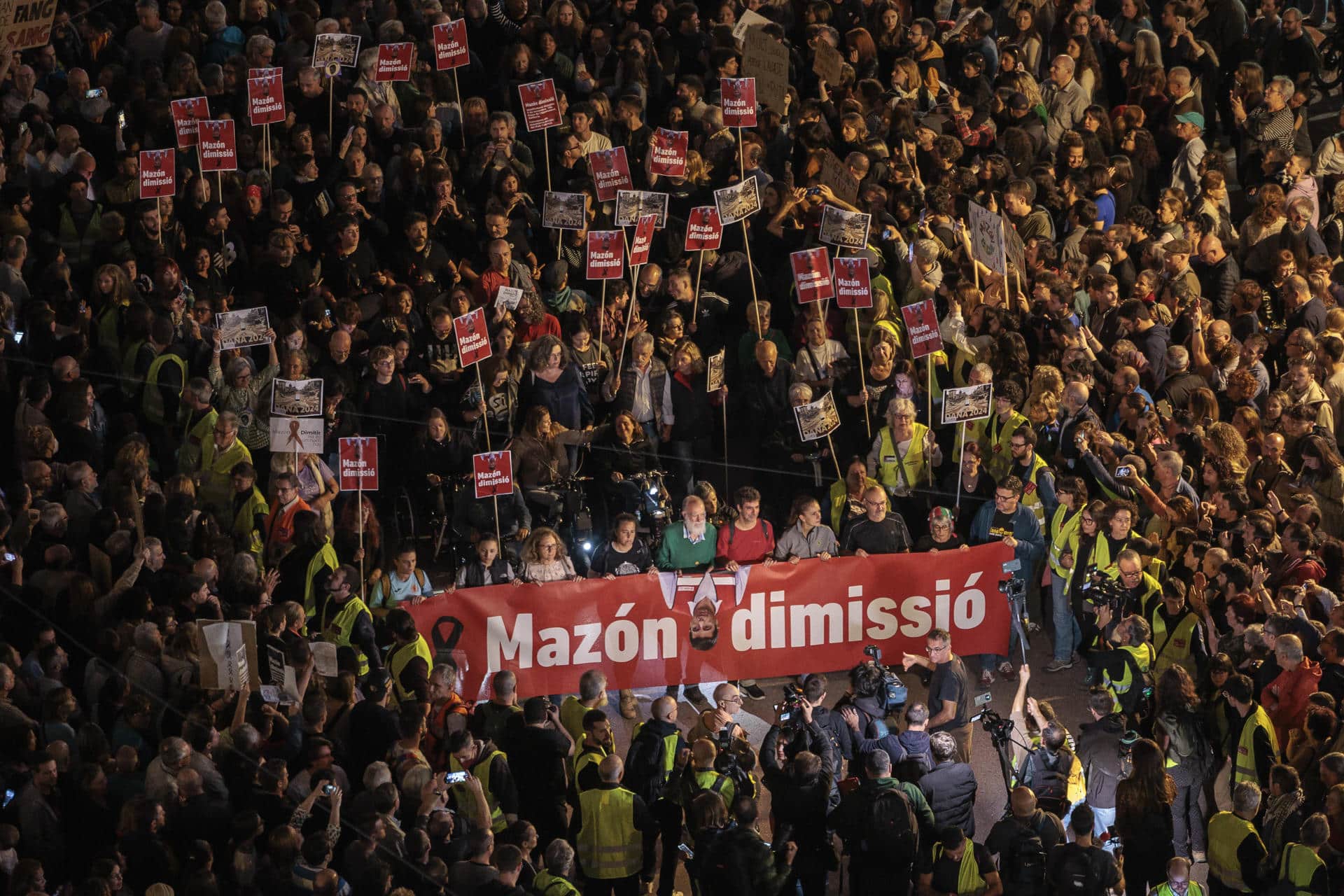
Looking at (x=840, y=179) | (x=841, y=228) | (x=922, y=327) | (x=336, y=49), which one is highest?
(x=336, y=49)

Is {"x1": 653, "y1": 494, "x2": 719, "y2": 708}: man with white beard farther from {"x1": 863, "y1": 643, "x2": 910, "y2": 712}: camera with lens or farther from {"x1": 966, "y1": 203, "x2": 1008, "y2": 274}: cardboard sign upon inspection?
{"x1": 966, "y1": 203, "x2": 1008, "y2": 274}: cardboard sign

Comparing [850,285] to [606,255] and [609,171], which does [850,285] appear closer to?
[606,255]

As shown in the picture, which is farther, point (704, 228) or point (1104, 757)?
point (704, 228)

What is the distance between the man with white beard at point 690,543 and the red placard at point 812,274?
96.6 inches

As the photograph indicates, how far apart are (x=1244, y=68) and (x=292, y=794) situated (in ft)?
39.9

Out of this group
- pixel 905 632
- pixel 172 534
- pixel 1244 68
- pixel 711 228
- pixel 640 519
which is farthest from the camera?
pixel 1244 68

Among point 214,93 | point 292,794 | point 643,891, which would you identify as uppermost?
point 214,93

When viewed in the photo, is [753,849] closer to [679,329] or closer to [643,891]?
[643,891]

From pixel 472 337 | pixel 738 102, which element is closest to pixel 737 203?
pixel 738 102

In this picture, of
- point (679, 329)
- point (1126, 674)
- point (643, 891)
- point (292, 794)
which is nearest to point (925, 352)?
point (679, 329)

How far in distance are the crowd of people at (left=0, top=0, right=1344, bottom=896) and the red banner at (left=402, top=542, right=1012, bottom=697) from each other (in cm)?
16

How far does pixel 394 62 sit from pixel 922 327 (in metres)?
5.06

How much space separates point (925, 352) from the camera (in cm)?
1644

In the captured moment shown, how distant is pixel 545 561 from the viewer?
1477 centimetres
